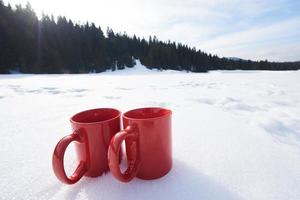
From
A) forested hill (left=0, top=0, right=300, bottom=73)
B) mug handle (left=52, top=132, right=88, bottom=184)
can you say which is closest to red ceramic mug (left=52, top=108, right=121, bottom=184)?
mug handle (left=52, top=132, right=88, bottom=184)

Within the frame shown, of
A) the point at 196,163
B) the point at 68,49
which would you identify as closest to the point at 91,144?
the point at 196,163

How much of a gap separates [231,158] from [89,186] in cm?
46

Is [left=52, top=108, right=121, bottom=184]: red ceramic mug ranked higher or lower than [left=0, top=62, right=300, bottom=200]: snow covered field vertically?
higher

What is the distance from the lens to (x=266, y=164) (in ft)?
1.86

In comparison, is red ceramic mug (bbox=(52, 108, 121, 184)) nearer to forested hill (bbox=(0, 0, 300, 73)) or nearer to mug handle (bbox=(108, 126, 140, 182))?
mug handle (bbox=(108, 126, 140, 182))

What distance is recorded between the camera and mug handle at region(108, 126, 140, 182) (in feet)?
1.26

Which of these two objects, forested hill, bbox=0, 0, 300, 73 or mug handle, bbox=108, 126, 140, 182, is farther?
forested hill, bbox=0, 0, 300, 73

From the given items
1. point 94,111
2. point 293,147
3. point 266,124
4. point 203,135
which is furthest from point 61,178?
point 266,124

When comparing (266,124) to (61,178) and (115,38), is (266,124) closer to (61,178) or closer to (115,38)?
(61,178)

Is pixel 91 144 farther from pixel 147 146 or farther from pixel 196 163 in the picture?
pixel 196 163

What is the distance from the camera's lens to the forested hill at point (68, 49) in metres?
15.3

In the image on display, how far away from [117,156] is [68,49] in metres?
20.5

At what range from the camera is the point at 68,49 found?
1834cm

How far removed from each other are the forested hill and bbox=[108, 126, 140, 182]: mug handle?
1782 centimetres
